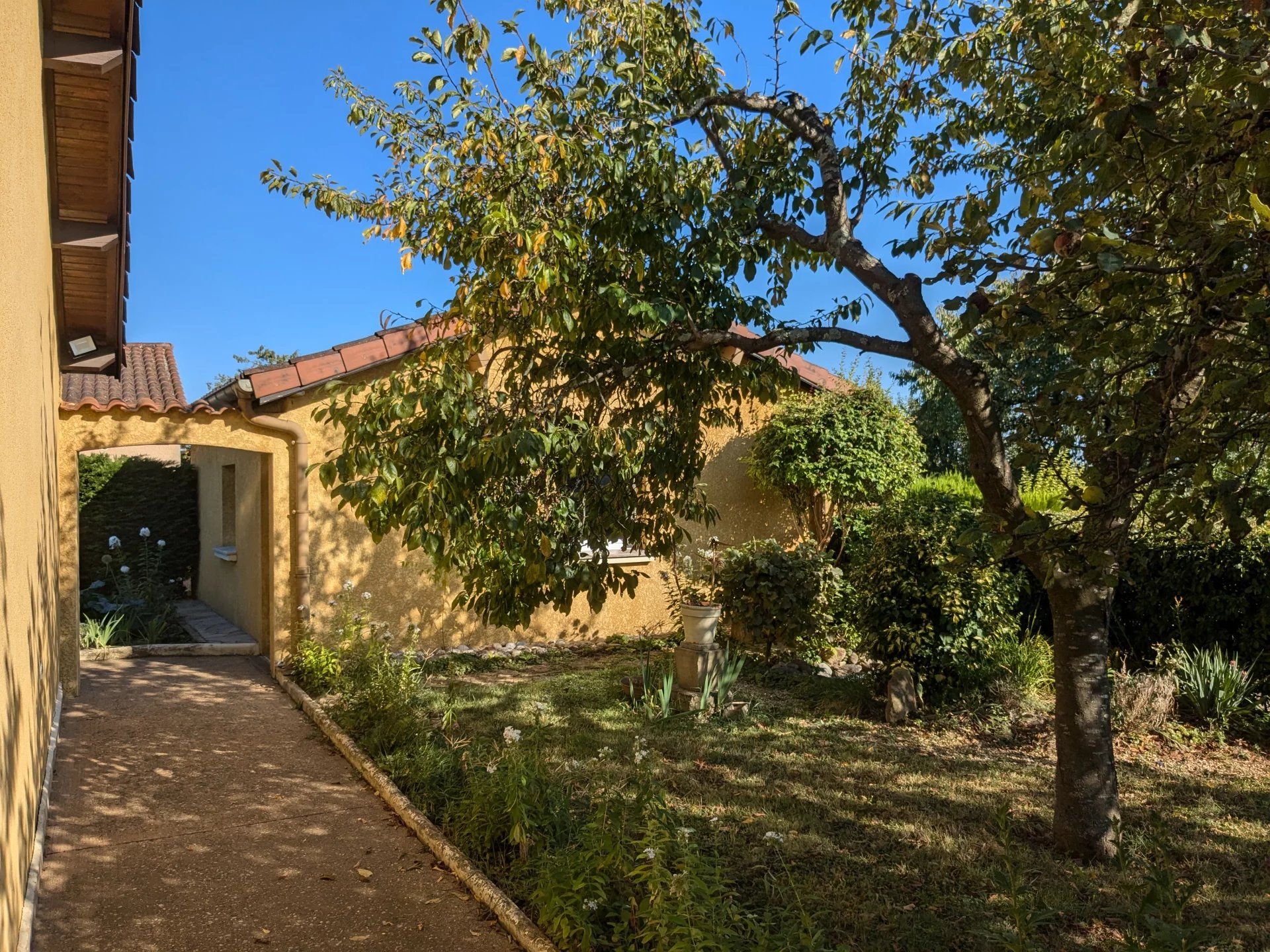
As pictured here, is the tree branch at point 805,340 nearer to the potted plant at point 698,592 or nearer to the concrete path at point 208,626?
the potted plant at point 698,592

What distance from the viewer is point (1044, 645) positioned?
902 cm

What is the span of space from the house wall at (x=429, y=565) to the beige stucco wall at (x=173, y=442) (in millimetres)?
342

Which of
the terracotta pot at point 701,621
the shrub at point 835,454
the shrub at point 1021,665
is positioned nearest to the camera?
the shrub at point 1021,665

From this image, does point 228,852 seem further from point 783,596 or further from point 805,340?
point 783,596

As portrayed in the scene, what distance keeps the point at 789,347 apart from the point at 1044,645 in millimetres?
5024

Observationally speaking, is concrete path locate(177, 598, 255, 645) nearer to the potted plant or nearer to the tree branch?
the potted plant

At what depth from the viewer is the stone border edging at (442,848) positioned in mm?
4207

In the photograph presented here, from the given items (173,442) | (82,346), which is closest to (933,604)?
(173,442)

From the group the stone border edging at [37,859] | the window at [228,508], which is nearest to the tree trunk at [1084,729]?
the stone border edging at [37,859]

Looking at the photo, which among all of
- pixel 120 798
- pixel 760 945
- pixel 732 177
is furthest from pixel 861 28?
pixel 120 798

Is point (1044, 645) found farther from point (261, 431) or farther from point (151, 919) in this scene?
point (261, 431)

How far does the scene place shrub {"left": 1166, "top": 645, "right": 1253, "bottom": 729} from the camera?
25.6 feet

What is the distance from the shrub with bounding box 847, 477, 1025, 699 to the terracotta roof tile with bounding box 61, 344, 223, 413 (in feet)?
24.5

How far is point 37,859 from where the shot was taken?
4.99 metres
